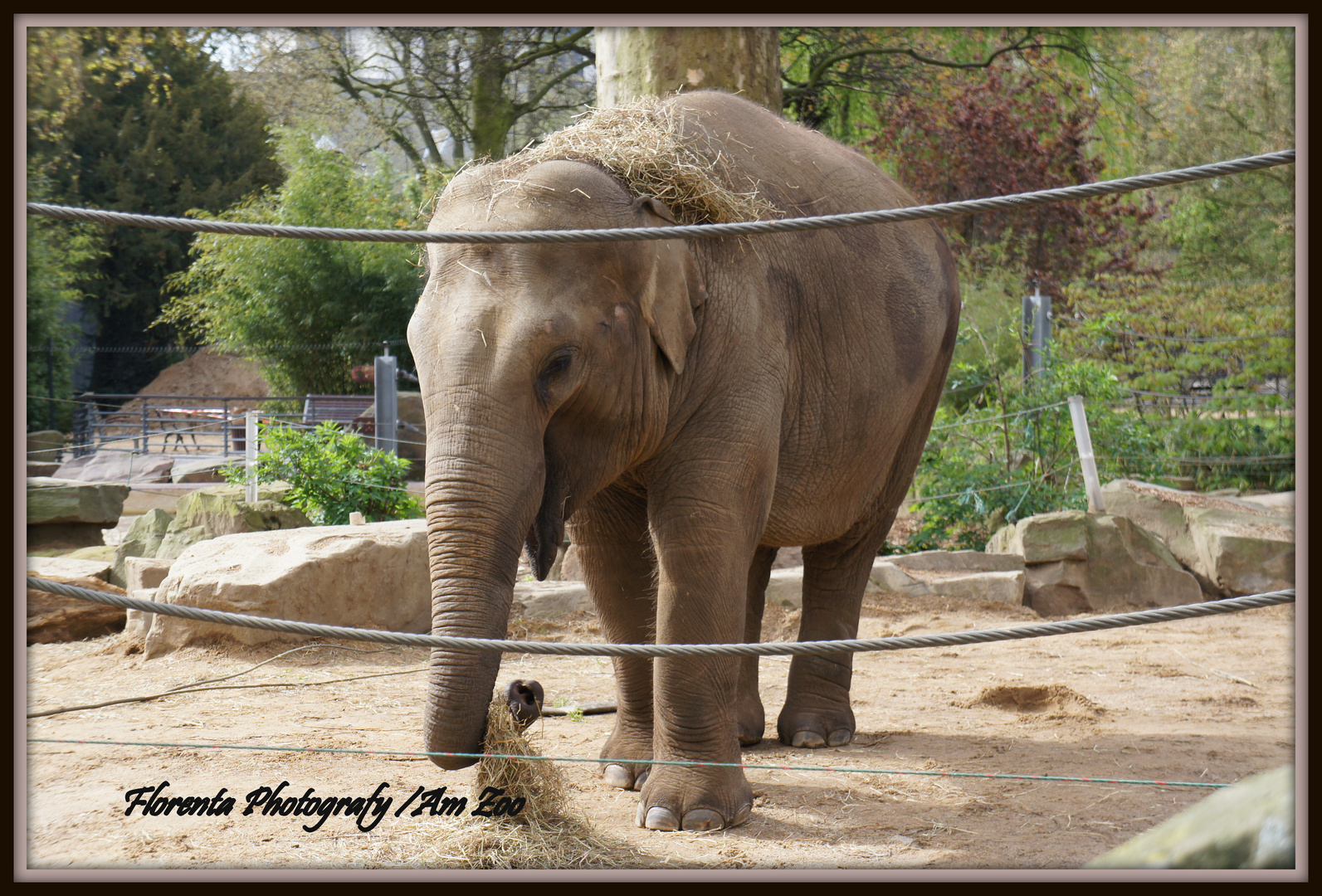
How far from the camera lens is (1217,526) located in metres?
8.11

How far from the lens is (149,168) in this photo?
24312 millimetres

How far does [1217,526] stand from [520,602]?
485cm

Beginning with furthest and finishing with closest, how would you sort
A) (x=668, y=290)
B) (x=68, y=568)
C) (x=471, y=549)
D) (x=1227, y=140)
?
(x=1227, y=140) < (x=68, y=568) < (x=668, y=290) < (x=471, y=549)

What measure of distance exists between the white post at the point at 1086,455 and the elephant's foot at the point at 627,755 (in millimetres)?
5511

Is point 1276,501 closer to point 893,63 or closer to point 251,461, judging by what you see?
point 251,461

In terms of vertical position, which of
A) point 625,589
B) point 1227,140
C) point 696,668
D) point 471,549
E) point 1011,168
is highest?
point 1227,140

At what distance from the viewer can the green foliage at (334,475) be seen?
795 centimetres

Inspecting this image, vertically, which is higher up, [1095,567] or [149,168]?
[149,168]

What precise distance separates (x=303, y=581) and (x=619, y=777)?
2.65 metres

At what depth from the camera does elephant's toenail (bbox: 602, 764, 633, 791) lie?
3.96m

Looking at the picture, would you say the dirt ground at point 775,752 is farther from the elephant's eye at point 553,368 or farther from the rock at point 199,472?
the rock at point 199,472

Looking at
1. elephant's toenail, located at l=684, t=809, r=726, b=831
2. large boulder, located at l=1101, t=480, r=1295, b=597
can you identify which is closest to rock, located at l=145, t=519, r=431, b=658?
elephant's toenail, located at l=684, t=809, r=726, b=831

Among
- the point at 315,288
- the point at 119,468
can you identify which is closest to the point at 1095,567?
the point at 119,468

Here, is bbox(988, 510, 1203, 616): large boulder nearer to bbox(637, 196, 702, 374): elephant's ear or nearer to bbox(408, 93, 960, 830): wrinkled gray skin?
bbox(408, 93, 960, 830): wrinkled gray skin
